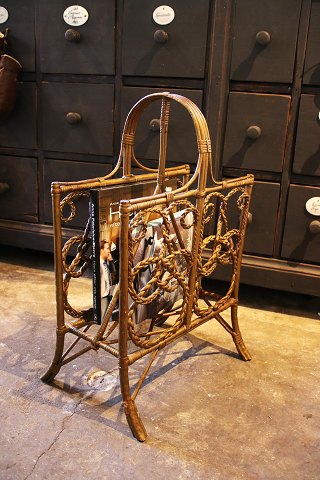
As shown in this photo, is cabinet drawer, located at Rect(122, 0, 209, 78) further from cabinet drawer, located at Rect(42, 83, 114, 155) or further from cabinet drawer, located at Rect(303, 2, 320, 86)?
cabinet drawer, located at Rect(303, 2, 320, 86)

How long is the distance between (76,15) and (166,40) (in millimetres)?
303

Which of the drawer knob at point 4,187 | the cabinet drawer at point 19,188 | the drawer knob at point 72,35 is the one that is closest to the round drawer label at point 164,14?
the drawer knob at point 72,35

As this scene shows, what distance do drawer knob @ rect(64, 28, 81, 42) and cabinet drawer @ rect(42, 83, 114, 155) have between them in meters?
0.13

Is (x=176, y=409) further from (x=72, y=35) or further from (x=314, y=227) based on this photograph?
(x=72, y=35)

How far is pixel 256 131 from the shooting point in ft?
4.22

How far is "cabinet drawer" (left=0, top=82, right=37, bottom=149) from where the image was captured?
59.9 inches

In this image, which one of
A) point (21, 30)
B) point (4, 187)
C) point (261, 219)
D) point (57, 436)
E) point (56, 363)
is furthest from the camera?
point (4, 187)

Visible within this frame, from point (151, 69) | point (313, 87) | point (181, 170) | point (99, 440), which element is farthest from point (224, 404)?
point (151, 69)

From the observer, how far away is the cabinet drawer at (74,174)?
1.51 meters

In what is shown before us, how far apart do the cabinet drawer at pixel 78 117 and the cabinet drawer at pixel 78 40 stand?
0.06 meters

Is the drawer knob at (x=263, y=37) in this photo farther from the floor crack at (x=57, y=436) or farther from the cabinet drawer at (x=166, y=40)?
the floor crack at (x=57, y=436)

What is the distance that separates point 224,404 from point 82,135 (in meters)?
0.94

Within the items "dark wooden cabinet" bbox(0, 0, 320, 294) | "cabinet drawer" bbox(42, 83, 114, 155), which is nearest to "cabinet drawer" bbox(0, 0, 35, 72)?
"dark wooden cabinet" bbox(0, 0, 320, 294)

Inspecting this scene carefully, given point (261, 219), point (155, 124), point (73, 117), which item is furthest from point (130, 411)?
point (73, 117)
